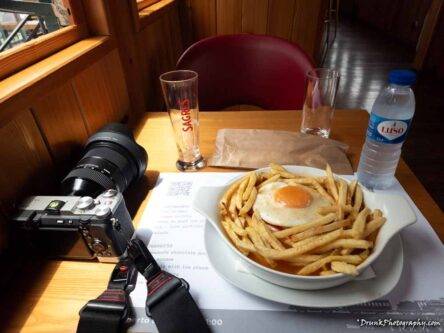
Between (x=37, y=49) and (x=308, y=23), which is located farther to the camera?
(x=308, y=23)

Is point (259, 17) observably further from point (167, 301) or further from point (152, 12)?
point (167, 301)

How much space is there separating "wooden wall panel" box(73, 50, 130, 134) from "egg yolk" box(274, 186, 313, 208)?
62cm

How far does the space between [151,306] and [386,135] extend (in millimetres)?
602

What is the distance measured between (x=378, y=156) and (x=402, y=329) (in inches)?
16.2

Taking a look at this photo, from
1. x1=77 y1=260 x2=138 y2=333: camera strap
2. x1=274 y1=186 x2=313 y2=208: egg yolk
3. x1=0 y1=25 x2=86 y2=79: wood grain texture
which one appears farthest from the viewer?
x1=0 y1=25 x2=86 y2=79: wood grain texture

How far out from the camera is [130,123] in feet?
3.72

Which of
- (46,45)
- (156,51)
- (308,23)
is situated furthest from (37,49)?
(308,23)

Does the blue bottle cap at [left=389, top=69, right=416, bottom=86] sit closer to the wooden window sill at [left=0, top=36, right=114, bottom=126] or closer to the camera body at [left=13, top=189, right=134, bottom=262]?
the camera body at [left=13, top=189, right=134, bottom=262]

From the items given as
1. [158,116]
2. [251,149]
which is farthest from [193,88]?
[158,116]

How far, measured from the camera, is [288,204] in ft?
1.85

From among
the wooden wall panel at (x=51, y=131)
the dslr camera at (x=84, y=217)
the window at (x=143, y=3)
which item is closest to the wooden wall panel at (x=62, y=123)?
the wooden wall panel at (x=51, y=131)

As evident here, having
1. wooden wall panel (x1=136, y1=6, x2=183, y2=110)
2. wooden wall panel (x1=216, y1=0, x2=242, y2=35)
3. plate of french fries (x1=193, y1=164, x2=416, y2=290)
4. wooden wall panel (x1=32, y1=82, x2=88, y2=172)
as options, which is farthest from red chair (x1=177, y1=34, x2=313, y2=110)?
wooden wall panel (x1=216, y1=0, x2=242, y2=35)

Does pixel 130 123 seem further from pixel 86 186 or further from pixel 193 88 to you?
pixel 86 186

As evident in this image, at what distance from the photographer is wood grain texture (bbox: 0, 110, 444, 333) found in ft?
1.60
